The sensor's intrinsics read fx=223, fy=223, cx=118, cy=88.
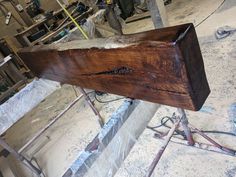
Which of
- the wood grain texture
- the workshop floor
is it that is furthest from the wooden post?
the wood grain texture

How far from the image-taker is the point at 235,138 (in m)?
1.53

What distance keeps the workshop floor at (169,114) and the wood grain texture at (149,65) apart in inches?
35.1

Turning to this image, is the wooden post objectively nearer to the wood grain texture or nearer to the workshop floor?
the workshop floor

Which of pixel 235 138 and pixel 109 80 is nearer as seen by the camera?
pixel 109 80

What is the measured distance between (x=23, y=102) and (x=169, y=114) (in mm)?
1195

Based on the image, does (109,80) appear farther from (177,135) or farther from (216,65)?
(216,65)

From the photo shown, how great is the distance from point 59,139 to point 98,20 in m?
1.30

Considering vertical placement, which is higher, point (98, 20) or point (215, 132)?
point (98, 20)

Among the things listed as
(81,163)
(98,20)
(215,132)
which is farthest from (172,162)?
(98,20)

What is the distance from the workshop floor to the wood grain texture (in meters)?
0.89

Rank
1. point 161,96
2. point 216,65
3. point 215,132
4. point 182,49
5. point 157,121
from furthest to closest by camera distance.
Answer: point 216,65
point 157,121
point 215,132
point 161,96
point 182,49

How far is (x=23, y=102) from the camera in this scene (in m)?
1.48

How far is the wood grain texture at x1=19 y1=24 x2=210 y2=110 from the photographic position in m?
0.61

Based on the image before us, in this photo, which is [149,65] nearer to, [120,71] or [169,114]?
[120,71]
